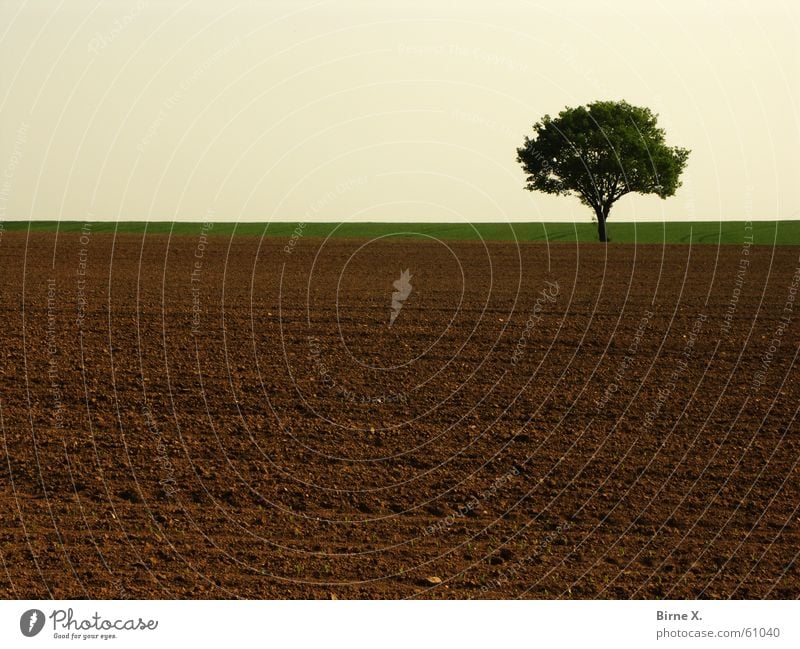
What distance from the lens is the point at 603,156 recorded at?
192 ft

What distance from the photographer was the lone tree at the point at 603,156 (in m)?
57.8

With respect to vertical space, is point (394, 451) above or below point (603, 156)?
below

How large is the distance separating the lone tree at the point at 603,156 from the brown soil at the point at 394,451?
3851 cm

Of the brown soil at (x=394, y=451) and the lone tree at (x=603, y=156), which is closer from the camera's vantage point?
the brown soil at (x=394, y=451)

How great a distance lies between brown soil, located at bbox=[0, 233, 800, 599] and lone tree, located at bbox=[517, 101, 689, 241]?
1516 inches

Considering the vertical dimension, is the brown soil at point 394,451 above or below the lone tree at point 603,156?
below

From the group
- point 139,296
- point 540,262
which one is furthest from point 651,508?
point 540,262

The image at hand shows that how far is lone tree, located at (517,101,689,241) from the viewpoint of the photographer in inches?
2277

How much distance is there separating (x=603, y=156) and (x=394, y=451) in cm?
5014

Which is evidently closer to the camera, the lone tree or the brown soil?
the brown soil

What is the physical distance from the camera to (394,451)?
1114cm

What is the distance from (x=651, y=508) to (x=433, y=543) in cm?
234

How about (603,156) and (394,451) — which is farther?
(603,156)

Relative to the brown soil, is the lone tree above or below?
above
